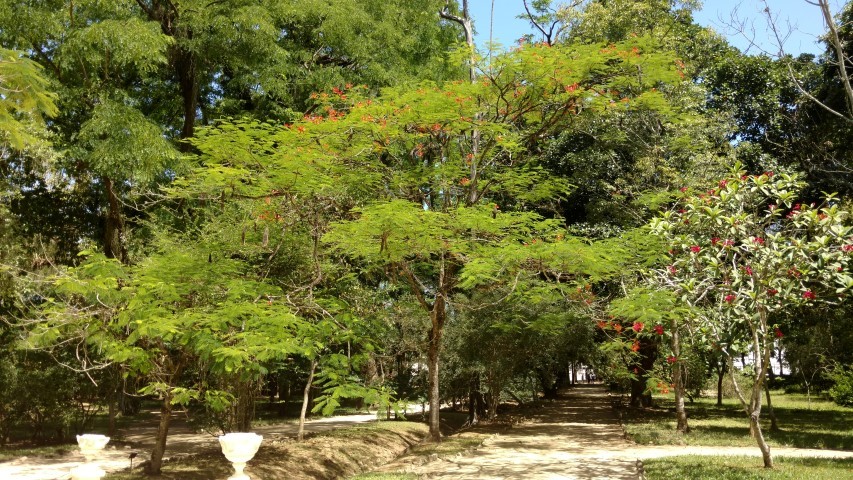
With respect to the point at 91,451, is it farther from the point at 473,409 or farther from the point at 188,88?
the point at 473,409

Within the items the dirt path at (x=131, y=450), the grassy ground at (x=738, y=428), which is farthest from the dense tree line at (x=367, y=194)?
the dirt path at (x=131, y=450)

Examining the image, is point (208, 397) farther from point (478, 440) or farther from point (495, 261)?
point (478, 440)

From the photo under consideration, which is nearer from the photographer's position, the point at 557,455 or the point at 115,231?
the point at 557,455

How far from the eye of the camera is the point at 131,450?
53.2 feet

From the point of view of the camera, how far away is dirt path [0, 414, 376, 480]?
12992 mm

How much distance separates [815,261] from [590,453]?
6.51m

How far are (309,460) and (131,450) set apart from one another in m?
6.77

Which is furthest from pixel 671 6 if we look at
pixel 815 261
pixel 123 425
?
pixel 123 425

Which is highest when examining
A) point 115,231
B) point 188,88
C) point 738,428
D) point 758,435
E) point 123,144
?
point 188,88

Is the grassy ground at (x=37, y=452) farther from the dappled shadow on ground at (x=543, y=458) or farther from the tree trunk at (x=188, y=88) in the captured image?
the dappled shadow on ground at (x=543, y=458)

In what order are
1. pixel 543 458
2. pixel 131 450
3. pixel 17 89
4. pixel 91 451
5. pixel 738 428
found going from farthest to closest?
pixel 738 428 → pixel 131 450 → pixel 543 458 → pixel 91 451 → pixel 17 89

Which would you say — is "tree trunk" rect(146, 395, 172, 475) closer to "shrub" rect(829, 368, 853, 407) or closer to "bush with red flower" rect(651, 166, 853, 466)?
"bush with red flower" rect(651, 166, 853, 466)

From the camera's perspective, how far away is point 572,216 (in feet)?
68.5

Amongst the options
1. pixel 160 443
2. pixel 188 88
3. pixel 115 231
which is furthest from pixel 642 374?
pixel 115 231
